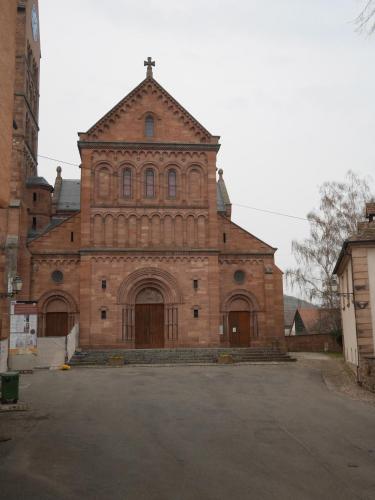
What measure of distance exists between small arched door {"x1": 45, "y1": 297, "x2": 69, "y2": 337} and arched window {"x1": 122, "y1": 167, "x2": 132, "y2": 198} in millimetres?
8071

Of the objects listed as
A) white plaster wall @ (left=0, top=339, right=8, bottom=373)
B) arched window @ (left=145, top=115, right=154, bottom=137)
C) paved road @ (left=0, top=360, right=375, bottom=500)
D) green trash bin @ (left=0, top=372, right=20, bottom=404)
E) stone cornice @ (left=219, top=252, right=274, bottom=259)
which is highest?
arched window @ (left=145, top=115, right=154, bottom=137)

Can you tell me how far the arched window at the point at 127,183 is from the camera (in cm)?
3644

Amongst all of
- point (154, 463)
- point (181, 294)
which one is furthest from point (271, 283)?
point (154, 463)

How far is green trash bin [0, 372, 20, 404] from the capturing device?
16.4m

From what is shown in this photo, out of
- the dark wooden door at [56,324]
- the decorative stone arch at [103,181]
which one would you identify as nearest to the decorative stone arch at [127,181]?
the decorative stone arch at [103,181]

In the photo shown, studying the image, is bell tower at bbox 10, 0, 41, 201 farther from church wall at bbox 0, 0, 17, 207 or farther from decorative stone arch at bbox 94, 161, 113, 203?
church wall at bbox 0, 0, 17, 207

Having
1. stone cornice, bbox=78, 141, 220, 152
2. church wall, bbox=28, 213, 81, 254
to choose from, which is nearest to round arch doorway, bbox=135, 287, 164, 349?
church wall, bbox=28, 213, 81, 254

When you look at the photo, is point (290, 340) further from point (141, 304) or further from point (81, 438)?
point (81, 438)

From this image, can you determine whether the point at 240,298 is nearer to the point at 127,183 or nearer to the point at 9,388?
the point at 127,183

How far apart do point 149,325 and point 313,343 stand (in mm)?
18323

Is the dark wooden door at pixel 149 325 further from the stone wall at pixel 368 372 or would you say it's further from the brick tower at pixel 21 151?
the stone wall at pixel 368 372

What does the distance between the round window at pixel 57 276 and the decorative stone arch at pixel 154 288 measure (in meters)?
3.95

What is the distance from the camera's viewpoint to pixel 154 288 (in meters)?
35.8

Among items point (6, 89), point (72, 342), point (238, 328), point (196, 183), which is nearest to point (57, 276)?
point (72, 342)
